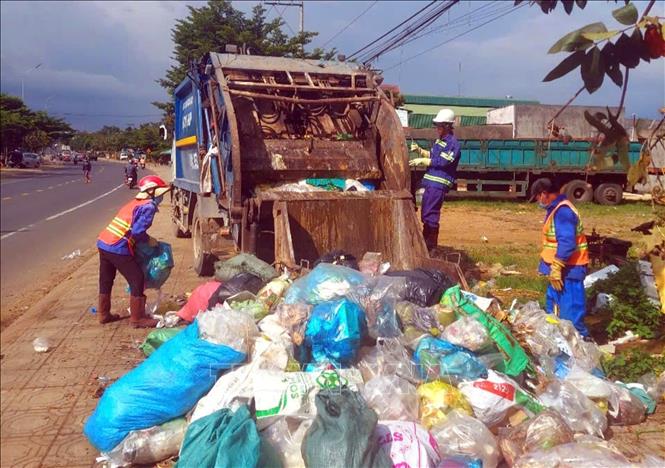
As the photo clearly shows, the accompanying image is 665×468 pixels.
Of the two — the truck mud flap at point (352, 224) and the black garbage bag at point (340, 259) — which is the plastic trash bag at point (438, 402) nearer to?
the black garbage bag at point (340, 259)

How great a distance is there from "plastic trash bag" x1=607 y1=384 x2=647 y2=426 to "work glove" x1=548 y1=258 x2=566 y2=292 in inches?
50.1

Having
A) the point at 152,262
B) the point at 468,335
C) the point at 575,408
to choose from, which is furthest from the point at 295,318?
the point at 152,262

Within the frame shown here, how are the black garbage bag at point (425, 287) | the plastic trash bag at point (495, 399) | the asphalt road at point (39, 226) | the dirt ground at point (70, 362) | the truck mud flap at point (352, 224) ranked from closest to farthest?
the asphalt road at point (39, 226), the dirt ground at point (70, 362), the plastic trash bag at point (495, 399), the black garbage bag at point (425, 287), the truck mud flap at point (352, 224)

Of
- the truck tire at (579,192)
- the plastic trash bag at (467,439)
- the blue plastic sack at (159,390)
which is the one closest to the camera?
the plastic trash bag at (467,439)

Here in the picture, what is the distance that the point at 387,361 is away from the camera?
349 cm

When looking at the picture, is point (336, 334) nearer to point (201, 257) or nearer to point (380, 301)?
point (380, 301)

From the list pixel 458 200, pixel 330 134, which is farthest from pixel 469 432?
pixel 458 200

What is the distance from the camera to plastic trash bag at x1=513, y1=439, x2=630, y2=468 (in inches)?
105

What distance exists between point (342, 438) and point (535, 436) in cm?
105

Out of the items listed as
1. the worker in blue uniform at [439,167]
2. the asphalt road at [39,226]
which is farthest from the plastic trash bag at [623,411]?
the worker in blue uniform at [439,167]

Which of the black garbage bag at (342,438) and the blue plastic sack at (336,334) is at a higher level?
the blue plastic sack at (336,334)

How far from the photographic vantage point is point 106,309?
5.21 metres

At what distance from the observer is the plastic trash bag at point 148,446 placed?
294 cm

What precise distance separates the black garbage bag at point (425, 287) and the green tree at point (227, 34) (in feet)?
66.6
